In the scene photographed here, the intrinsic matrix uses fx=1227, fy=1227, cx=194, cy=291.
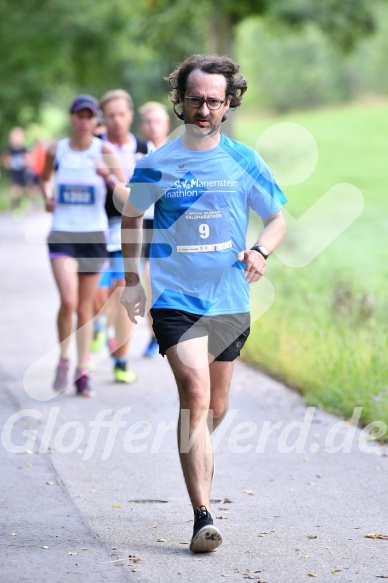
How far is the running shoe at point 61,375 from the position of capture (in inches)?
361

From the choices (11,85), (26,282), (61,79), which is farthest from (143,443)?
(61,79)

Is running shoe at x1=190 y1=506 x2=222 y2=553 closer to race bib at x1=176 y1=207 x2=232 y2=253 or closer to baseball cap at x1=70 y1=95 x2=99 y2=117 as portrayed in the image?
race bib at x1=176 y1=207 x2=232 y2=253

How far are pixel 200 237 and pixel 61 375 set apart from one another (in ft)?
13.3

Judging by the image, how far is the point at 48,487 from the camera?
21.1 ft

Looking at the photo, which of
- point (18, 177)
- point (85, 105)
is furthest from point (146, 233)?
point (18, 177)

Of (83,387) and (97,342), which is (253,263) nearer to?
(83,387)

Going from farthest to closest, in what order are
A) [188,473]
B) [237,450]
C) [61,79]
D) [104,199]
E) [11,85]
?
1. [61,79]
2. [11,85]
3. [104,199]
4. [237,450]
5. [188,473]

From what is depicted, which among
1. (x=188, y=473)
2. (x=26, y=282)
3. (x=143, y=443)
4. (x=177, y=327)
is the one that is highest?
(x=177, y=327)

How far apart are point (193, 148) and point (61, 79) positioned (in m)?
35.7

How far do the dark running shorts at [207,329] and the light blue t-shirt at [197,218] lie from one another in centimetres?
3

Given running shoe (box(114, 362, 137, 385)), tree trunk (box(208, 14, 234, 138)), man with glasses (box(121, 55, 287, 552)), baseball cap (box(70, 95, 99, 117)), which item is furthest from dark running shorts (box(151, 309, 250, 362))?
tree trunk (box(208, 14, 234, 138))

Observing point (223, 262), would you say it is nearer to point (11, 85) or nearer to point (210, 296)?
point (210, 296)

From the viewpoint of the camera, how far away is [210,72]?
17.9 ft

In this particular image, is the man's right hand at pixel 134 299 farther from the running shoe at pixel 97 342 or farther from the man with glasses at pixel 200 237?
the running shoe at pixel 97 342
